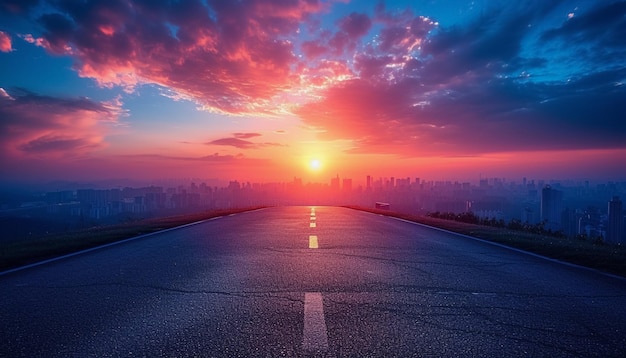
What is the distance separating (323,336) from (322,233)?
862cm

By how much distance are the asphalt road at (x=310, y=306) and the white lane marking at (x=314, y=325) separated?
2cm

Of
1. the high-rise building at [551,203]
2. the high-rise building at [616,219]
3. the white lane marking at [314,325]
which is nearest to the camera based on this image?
the white lane marking at [314,325]

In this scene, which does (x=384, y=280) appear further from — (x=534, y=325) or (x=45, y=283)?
(x=45, y=283)

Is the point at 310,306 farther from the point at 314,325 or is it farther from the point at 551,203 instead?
the point at 551,203

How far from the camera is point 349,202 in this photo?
213 feet

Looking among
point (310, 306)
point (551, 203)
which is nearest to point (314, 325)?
point (310, 306)

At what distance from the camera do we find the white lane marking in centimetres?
336

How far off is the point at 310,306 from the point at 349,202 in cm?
6084

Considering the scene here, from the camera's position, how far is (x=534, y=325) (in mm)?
3988

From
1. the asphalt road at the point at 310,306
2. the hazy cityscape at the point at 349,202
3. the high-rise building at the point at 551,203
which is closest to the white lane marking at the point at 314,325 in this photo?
the asphalt road at the point at 310,306

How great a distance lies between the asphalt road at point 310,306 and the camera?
3.41 meters

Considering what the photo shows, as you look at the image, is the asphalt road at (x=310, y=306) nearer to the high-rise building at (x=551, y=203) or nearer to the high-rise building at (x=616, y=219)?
the high-rise building at (x=616, y=219)

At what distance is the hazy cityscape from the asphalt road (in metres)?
8.99

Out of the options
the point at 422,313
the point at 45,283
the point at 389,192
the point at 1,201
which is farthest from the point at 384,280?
the point at 389,192
